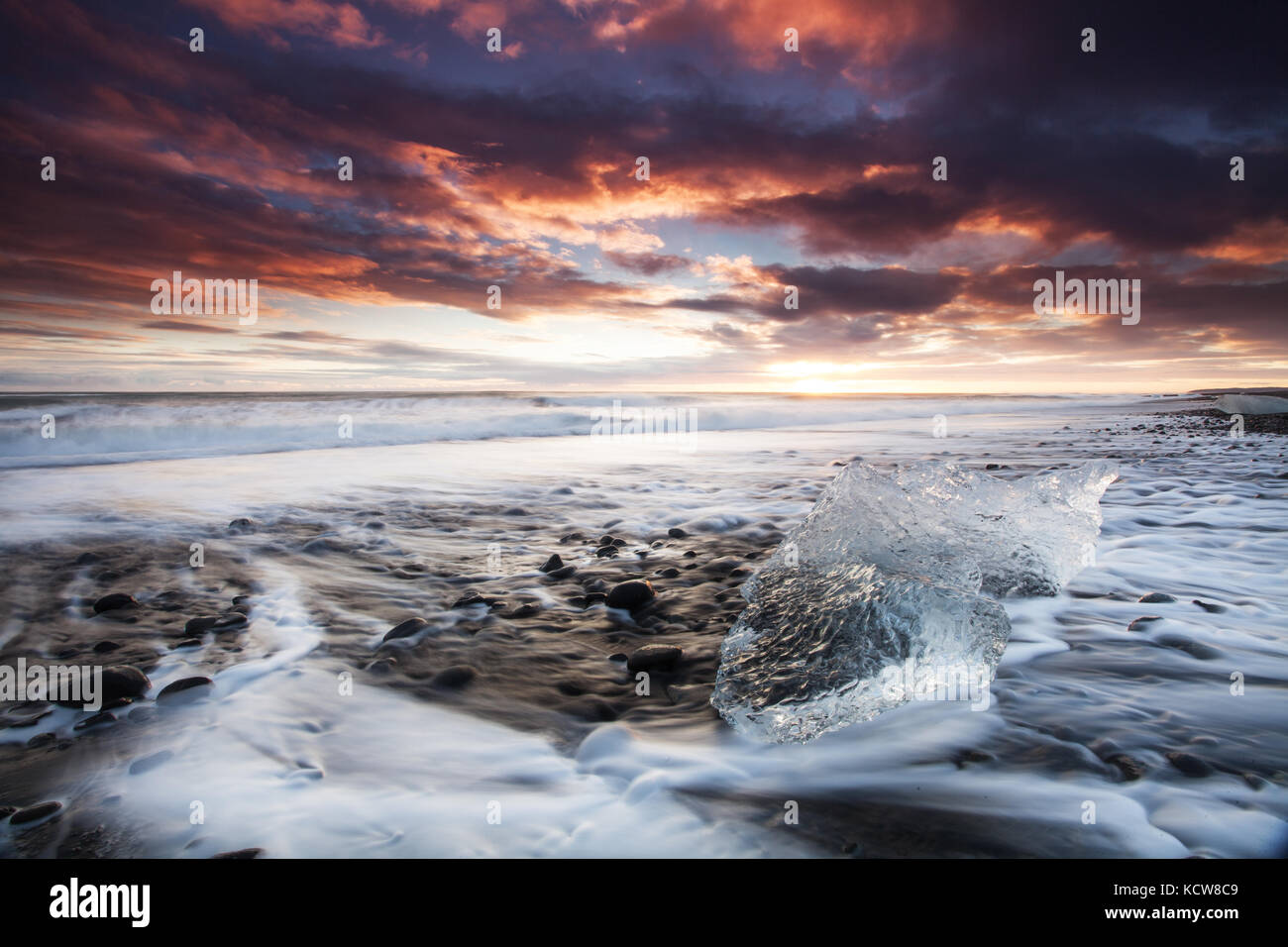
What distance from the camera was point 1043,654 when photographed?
2.61 metres

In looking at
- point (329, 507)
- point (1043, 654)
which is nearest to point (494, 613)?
point (1043, 654)

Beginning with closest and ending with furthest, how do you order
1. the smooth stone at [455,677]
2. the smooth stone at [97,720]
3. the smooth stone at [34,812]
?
the smooth stone at [34,812], the smooth stone at [97,720], the smooth stone at [455,677]

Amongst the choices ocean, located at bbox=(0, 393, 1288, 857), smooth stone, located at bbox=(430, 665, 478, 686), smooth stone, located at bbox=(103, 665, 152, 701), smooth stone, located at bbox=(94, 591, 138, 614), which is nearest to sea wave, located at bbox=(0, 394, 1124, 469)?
ocean, located at bbox=(0, 393, 1288, 857)

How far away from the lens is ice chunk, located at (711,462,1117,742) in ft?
7.04

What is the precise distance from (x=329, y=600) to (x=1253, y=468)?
1063 centimetres

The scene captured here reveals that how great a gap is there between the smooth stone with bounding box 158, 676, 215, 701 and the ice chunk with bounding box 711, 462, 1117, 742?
2114mm

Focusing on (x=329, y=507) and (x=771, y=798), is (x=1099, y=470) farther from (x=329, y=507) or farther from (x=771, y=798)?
(x=329, y=507)

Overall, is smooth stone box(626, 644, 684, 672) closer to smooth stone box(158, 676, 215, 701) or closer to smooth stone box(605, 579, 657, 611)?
smooth stone box(605, 579, 657, 611)

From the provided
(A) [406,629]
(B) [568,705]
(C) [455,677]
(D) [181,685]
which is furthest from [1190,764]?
(D) [181,685]

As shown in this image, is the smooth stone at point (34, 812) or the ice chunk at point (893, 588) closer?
the smooth stone at point (34, 812)

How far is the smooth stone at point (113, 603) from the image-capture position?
3.26 meters

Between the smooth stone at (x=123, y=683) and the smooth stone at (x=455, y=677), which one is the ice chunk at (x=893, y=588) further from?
the smooth stone at (x=123, y=683)

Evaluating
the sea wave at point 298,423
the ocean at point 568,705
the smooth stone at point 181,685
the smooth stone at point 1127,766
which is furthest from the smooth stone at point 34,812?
the sea wave at point 298,423

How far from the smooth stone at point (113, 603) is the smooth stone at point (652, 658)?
2.94 m
